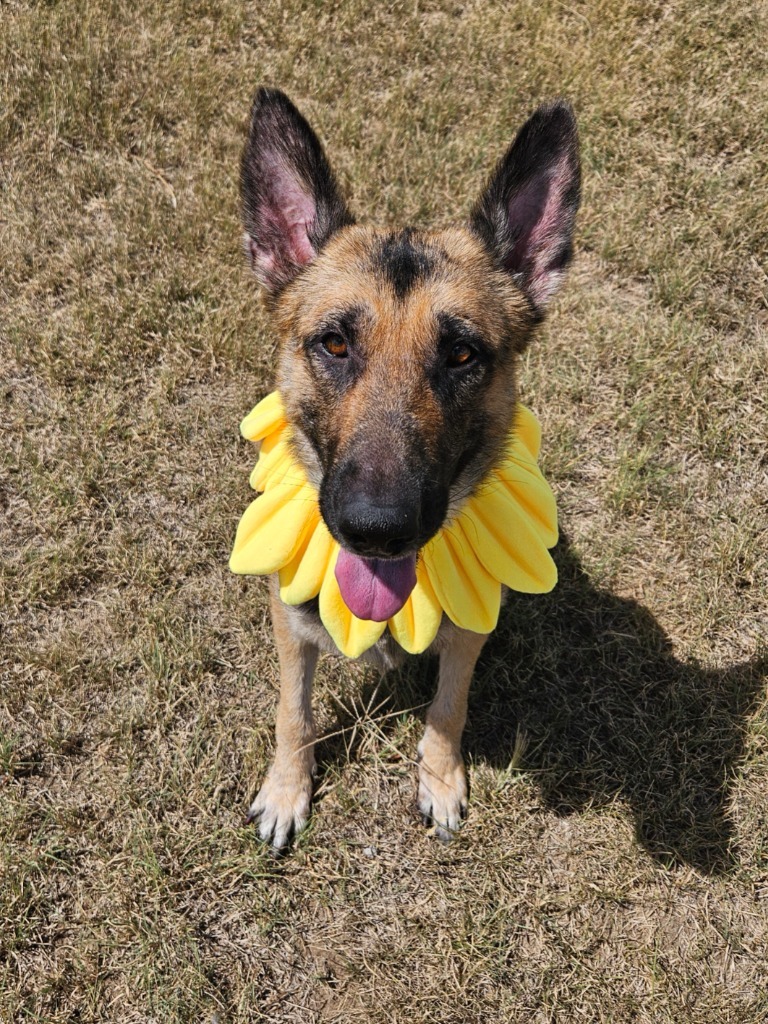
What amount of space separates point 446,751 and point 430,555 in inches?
45.1

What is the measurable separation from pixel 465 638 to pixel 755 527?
7.96 ft

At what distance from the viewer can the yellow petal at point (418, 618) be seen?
3.54 meters

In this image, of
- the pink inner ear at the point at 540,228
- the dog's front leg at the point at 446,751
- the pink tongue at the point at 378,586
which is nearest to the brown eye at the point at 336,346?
the pink tongue at the point at 378,586

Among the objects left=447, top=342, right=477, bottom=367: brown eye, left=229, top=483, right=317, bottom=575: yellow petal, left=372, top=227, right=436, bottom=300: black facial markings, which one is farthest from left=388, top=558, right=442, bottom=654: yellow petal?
left=372, top=227, right=436, bottom=300: black facial markings

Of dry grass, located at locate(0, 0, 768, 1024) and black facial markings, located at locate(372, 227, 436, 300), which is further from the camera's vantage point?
dry grass, located at locate(0, 0, 768, 1024)

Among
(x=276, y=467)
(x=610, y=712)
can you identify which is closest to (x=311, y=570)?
(x=276, y=467)

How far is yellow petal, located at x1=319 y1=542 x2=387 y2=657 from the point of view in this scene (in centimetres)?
348

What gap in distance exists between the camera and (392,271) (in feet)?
10.8

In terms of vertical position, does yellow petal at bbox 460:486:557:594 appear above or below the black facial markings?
below

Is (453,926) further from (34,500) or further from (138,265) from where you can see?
(138,265)

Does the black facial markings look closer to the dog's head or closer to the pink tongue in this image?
the dog's head

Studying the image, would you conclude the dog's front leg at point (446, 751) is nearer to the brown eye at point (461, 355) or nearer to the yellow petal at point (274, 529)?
the yellow petal at point (274, 529)

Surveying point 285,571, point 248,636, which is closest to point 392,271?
point 285,571

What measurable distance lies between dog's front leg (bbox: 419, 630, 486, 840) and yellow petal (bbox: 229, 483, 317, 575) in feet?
3.08
